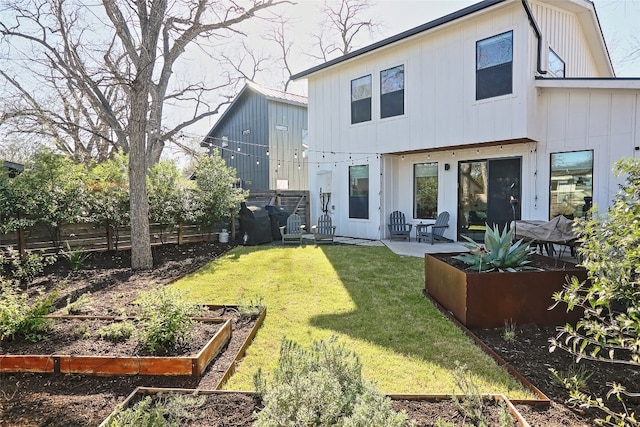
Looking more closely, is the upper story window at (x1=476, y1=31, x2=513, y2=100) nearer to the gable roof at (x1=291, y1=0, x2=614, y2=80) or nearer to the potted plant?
the gable roof at (x1=291, y1=0, x2=614, y2=80)

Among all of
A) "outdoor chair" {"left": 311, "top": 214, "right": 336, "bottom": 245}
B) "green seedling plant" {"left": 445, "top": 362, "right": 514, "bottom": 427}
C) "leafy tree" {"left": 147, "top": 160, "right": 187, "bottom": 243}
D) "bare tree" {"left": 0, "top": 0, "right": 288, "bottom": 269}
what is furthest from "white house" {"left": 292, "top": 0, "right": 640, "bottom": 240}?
"green seedling plant" {"left": 445, "top": 362, "right": 514, "bottom": 427}

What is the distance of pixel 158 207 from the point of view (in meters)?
7.69

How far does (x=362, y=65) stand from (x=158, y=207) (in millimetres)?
6903

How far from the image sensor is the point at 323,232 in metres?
9.93

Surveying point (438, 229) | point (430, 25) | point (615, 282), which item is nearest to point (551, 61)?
point (430, 25)

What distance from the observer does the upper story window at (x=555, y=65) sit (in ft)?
26.7

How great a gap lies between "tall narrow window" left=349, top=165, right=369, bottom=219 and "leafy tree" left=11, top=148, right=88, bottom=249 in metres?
6.89

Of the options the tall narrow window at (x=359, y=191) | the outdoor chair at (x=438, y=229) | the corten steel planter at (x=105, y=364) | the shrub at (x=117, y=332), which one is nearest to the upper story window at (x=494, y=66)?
the outdoor chair at (x=438, y=229)

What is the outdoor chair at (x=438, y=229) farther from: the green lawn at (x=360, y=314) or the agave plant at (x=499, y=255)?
the agave plant at (x=499, y=255)

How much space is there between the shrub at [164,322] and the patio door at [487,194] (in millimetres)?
7241

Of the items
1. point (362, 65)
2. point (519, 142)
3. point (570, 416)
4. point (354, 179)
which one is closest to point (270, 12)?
point (362, 65)

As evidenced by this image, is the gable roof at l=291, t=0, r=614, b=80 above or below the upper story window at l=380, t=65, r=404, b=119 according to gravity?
above

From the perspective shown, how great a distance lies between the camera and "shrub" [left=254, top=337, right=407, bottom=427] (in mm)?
1732

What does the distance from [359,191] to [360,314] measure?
6790 millimetres
